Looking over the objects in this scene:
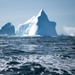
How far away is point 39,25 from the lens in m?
190

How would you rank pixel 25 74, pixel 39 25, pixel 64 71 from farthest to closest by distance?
pixel 39 25
pixel 64 71
pixel 25 74

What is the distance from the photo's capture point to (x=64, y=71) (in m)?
21.0

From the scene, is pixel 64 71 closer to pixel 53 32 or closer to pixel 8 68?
pixel 8 68

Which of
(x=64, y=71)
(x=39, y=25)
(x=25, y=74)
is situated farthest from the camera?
(x=39, y=25)

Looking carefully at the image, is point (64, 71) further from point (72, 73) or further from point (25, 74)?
point (25, 74)

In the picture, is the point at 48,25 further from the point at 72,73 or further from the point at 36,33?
the point at 72,73

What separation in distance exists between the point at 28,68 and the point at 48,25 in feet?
581

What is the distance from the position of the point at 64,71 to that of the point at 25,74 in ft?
13.8

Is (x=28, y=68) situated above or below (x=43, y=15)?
below

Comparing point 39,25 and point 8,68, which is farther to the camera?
point 39,25

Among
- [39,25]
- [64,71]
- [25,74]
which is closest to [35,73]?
A: [25,74]

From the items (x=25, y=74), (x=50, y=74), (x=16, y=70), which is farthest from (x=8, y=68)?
(x=50, y=74)

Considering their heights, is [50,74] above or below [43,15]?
below

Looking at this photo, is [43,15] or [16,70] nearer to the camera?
[16,70]
